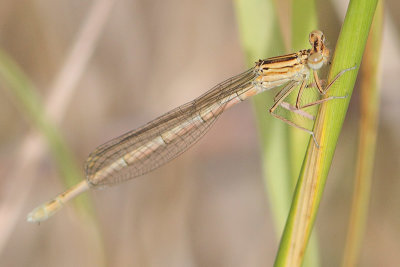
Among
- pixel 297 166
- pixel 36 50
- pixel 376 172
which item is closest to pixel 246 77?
pixel 297 166

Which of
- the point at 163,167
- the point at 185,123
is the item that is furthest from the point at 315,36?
the point at 163,167

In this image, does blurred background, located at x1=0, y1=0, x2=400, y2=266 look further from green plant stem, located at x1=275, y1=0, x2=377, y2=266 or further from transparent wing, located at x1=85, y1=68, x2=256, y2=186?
green plant stem, located at x1=275, y1=0, x2=377, y2=266

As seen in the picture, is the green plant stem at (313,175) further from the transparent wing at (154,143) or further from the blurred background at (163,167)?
the blurred background at (163,167)

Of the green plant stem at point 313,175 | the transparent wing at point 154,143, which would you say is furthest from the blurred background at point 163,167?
the green plant stem at point 313,175

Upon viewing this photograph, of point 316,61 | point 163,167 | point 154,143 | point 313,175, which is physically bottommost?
point 313,175

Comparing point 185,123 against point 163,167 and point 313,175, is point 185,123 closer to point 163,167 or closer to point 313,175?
point 163,167

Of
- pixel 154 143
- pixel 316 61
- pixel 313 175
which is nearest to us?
pixel 313 175

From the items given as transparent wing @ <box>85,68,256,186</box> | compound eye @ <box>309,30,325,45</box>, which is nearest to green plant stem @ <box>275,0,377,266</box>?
compound eye @ <box>309,30,325,45</box>

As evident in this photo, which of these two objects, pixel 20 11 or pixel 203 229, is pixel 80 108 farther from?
pixel 203 229

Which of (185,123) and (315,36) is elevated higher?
(185,123)
